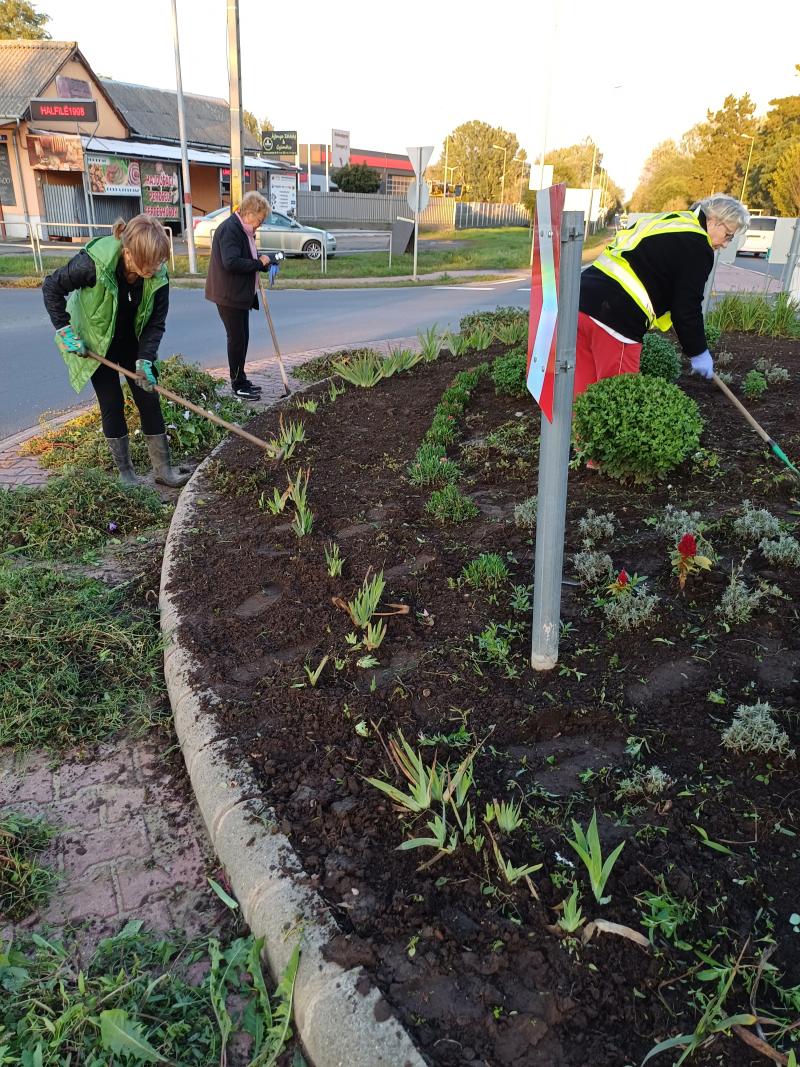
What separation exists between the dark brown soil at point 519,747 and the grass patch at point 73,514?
0.56 metres

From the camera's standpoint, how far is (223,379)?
7492 millimetres

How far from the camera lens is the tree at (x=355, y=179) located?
1863 inches

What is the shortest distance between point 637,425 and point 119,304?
3.08 m

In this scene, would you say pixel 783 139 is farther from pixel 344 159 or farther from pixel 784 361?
pixel 784 361

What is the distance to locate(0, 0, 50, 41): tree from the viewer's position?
1639 inches

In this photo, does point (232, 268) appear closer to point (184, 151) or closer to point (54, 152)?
point (184, 151)

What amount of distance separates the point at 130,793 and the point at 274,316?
37.3 ft

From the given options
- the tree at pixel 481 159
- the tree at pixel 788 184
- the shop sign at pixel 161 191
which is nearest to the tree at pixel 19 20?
the shop sign at pixel 161 191

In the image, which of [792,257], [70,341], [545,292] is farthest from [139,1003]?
[792,257]

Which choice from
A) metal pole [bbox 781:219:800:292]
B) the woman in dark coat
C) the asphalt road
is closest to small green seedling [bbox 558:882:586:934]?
the woman in dark coat

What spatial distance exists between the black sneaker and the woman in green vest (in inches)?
79.5

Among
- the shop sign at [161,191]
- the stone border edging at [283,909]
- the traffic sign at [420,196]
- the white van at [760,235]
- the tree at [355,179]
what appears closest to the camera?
the stone border edging at [283,909]

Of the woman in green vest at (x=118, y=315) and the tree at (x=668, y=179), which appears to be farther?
the tree at (x=668, y=179)

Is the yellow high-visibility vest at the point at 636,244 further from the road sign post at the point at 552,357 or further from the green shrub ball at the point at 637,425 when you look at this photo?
the road sign post at the point at 552,357
